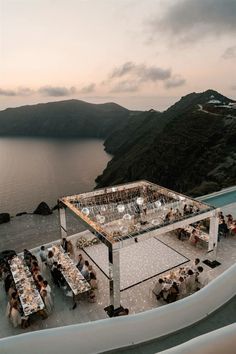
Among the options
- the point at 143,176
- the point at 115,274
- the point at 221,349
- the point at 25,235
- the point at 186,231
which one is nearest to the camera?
the point at 221,349

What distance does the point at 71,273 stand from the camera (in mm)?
11906

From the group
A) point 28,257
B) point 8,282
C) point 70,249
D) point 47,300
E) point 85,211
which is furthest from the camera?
point 70,249

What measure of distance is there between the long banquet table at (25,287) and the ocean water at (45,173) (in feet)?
201

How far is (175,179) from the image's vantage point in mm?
59875

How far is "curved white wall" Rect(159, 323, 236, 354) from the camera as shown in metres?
5.99

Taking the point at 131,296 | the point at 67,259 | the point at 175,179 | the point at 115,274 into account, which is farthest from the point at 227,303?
the point at 175,179

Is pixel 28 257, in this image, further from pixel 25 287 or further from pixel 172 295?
pixel 172 295

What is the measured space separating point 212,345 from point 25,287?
7553 mm

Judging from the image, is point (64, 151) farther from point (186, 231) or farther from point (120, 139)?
point (186, 231)

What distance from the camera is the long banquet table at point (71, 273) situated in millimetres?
11062

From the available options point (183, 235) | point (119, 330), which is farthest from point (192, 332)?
point (183, 235)

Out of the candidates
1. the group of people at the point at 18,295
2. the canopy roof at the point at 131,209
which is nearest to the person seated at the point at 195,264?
the canopy roof at the point at 131,209

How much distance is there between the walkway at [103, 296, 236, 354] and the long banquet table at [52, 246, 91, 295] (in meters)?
2.72

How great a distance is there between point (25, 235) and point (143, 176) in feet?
179
